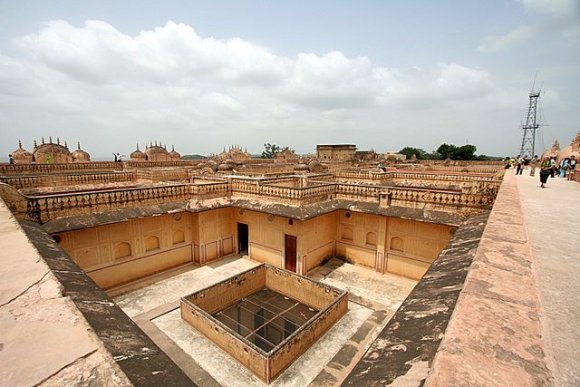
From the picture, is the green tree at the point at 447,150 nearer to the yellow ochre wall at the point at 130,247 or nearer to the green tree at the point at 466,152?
the green tree at the point at 466,152

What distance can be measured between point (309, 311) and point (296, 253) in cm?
314

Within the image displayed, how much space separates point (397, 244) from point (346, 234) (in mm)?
2587

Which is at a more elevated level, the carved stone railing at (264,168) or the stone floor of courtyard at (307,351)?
the carved stone railing at (264,168)

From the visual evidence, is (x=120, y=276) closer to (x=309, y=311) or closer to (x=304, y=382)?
(x=309, y=311)

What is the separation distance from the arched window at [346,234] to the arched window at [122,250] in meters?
9.98

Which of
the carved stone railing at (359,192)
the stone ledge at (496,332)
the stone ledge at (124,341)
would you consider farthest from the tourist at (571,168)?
the stone ledge at (124,341)

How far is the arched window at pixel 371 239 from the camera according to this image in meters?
13.3

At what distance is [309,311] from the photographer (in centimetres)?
1028

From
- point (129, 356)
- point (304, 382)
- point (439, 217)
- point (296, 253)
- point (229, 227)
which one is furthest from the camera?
point (229, 227)

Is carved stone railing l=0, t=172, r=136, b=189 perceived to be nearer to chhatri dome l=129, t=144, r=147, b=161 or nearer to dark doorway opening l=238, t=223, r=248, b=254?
dark doorway opening l=238, t=223, r=248, b=254

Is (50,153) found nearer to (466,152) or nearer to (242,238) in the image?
(242,238)

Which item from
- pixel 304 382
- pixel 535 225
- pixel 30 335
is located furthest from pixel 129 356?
pixel 535 225

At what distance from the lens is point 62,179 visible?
1498 cm

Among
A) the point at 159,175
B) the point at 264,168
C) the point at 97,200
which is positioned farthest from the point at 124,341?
the point at 264,168
